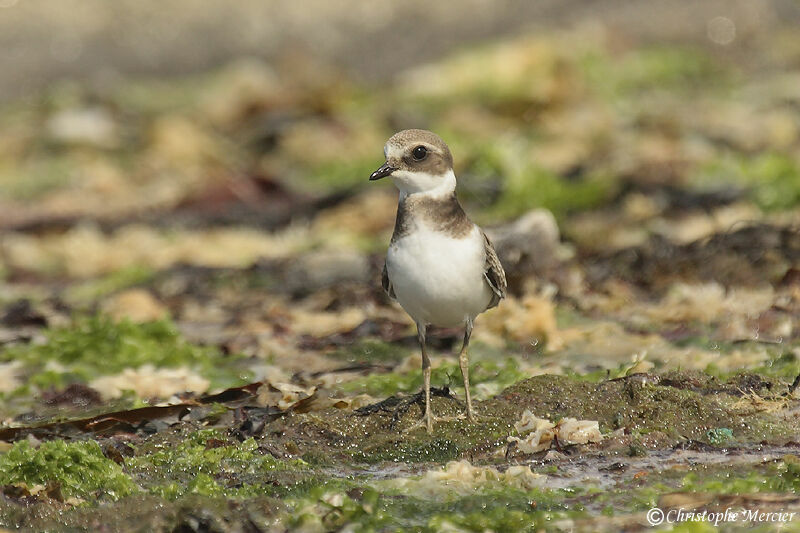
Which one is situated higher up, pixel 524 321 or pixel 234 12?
pixel 234 12

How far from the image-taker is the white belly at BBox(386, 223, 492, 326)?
5.14 m

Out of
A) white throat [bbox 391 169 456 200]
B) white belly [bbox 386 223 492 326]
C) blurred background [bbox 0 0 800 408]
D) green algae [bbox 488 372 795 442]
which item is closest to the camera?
green algae [bbox 488 372 795 442]

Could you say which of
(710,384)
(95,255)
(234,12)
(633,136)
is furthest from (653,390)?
(234,12)

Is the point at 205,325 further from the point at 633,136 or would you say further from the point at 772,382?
the point at 633,136

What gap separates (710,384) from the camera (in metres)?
5.38

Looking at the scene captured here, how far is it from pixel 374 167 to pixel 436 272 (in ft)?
23.9

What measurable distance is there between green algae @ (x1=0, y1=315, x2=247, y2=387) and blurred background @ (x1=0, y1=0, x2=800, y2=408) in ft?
0.14

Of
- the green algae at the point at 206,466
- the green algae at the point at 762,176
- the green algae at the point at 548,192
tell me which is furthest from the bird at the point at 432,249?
the green algae at the point at 762,176

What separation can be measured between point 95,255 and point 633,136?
5687mm

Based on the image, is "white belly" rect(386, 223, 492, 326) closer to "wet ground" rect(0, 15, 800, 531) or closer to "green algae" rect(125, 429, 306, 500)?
"wet ground" rect(0, 15, 800, 531)

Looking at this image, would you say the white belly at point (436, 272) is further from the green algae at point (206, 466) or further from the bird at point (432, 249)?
the green algae at point (206, 466)

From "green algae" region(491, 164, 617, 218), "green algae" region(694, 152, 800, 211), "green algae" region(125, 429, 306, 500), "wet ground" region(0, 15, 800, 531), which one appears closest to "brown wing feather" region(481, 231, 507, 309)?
"wet ground" region(0, 15, 800, 531)

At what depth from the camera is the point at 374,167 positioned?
1231cm

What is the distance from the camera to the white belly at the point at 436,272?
514 centimetres
